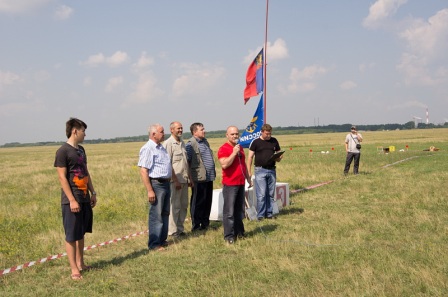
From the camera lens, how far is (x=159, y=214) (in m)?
6.60

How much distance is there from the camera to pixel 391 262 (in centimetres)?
526

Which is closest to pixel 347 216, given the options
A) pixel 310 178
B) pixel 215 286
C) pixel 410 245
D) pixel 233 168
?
pixel 410 245

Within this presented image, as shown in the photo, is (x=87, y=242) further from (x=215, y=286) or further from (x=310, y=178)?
(x=310, y=178)

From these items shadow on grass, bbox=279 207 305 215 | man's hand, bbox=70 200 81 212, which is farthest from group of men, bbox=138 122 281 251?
man's hand, bbox=70 200 81 212

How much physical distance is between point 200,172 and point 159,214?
5.19 ft

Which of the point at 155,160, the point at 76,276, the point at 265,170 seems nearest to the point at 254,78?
the point at 265,170

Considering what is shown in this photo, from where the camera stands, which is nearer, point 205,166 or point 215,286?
point 215,286

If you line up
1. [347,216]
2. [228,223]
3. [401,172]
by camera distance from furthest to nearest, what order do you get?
[401,172], [347,216], [228,223]

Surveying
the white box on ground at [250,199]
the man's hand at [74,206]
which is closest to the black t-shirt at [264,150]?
the white box on ground at [250,199]

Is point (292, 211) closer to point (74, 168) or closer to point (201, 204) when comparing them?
point (201, 204)

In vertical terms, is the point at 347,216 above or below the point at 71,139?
below

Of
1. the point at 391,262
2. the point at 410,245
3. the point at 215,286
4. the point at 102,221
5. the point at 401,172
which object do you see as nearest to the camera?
the point at 215,286

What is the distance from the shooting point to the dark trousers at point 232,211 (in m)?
6.93

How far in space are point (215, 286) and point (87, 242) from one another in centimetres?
380
